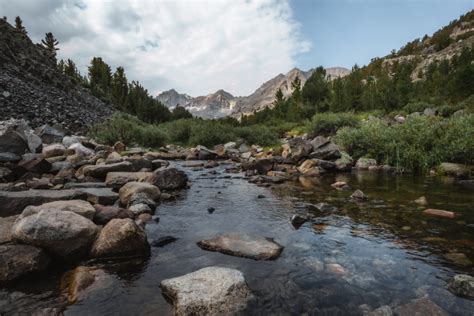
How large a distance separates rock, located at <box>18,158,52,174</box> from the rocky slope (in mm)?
12304

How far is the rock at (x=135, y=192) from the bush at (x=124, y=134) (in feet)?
54.5

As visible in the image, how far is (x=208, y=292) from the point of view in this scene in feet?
12.0

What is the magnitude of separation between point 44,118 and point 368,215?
81.3 ft

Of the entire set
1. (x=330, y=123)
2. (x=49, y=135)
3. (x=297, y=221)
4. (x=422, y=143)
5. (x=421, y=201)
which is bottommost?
(x=297, y=221)

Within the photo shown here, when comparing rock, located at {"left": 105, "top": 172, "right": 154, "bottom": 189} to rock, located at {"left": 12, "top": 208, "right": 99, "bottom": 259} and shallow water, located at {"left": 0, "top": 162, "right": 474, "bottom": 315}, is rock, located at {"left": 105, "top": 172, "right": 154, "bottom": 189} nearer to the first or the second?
shallow water, located at {"left": 0, "top": 162, "right": 474, "bottom": 315}

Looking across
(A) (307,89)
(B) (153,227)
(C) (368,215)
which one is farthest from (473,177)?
(A) (307,89)

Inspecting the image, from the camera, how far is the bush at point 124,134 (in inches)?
953

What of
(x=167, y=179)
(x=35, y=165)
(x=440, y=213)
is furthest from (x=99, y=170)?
(x=440, y=213)

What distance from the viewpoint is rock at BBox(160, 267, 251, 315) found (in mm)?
3479

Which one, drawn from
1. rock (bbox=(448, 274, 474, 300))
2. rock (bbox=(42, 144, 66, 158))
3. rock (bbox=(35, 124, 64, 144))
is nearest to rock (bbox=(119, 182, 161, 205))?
rock (bbox=(448, 274, 474, 300))

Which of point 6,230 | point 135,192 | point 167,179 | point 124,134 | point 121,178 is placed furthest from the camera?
point 124,134

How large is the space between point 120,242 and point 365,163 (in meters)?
15.4

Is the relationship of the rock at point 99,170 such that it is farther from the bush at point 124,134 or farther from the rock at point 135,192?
the bush at point 124,134

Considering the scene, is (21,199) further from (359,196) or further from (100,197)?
(359,196)
